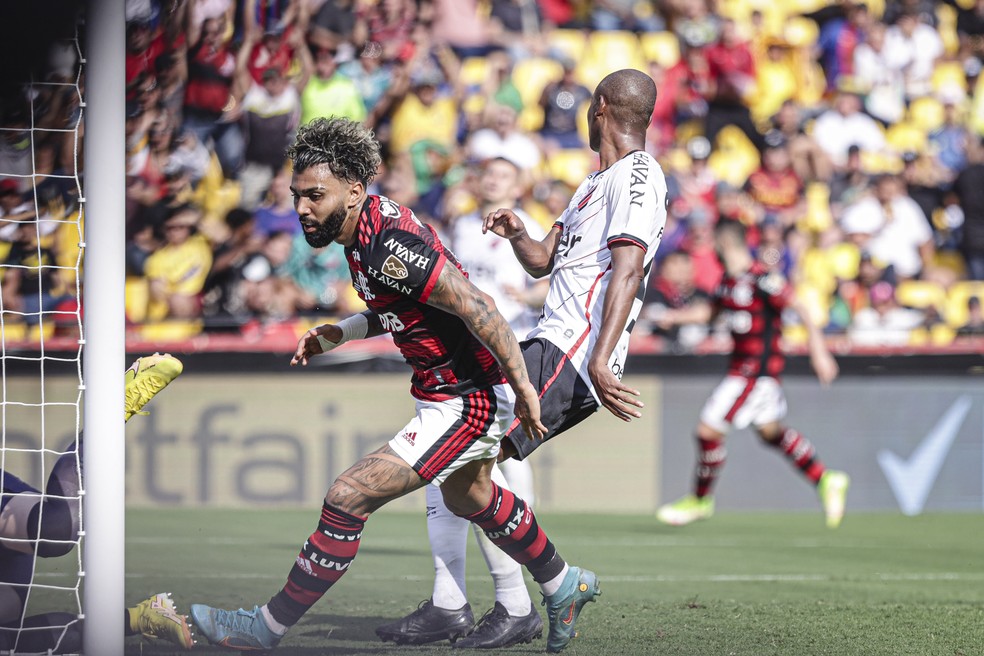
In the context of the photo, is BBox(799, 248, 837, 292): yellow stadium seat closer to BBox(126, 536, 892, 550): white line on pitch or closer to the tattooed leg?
BBox(126, 536, 892, 550): white line on pitch

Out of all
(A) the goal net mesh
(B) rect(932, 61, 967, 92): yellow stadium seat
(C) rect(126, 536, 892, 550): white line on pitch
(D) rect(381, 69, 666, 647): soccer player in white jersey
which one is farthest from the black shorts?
(B) rect(932, 61, 967, 92): yellow stadium seat

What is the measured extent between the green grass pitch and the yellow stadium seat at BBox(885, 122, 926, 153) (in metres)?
4.42

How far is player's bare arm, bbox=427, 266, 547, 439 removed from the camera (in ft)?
14.8

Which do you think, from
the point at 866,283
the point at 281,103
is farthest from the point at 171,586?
the point at 866,283

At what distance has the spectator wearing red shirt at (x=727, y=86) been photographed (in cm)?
1327

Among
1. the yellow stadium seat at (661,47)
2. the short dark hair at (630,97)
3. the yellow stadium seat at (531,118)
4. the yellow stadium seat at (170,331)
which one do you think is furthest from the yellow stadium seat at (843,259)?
the short dark hair at (630,97)

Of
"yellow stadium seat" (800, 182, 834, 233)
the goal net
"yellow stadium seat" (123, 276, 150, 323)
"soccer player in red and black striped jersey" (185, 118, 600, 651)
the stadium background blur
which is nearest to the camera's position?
the goal net

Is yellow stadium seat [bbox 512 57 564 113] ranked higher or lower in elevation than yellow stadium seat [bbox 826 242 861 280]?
higher

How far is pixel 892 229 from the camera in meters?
12.4

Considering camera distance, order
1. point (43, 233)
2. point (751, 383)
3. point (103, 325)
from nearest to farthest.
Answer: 1. point (103, 325)
2. point (43, 233)
3. point (751, 383)

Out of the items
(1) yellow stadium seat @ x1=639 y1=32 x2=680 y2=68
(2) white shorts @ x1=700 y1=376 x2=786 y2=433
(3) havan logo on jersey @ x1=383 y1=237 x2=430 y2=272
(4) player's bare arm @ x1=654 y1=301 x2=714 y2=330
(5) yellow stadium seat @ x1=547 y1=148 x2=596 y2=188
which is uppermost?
(1) yellow stadium seat @ x1=639 y1=32 x2=680 y2=68

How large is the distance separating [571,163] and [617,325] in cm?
840

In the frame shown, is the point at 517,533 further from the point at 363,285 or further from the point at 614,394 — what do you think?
the point at 363,285

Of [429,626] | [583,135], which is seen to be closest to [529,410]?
[429,626]
